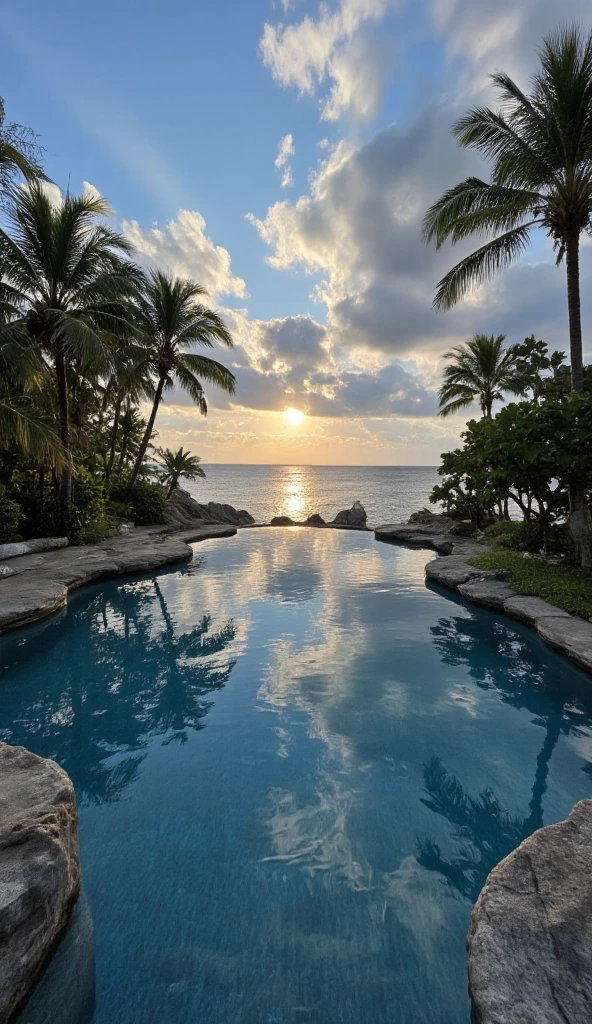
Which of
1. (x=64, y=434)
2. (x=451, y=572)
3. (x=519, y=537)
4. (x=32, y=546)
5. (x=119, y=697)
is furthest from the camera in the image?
(x=519, y=537)

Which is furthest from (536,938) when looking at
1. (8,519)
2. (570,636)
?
(8,519)

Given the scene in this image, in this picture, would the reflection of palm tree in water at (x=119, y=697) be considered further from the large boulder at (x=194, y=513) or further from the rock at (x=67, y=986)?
the large boulder at (x=194, y=513)

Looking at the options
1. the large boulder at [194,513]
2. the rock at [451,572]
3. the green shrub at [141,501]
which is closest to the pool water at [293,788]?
the rock at [451,572]

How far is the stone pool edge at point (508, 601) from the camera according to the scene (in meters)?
6.32

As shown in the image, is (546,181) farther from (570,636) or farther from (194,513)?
(194,513)

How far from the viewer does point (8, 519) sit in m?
11.4

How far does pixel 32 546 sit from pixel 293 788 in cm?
1041

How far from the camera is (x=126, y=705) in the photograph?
536 centimetres

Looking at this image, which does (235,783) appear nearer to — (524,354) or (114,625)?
(114,625)

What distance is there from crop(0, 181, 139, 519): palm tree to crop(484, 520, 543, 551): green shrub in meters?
12.9

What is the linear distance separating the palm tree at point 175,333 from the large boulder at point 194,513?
314 cm

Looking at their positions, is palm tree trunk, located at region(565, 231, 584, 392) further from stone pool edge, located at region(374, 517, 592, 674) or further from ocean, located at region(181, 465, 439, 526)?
ocean, located at region(181, 465, 439, 526)

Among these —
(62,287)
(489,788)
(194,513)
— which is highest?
(62,287)

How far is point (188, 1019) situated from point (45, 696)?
4.35 m
